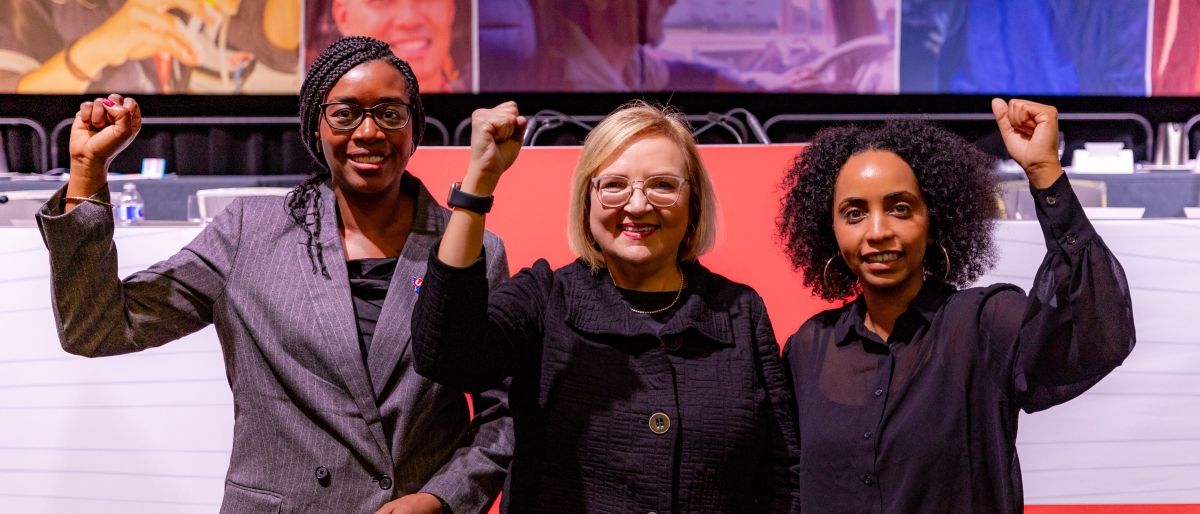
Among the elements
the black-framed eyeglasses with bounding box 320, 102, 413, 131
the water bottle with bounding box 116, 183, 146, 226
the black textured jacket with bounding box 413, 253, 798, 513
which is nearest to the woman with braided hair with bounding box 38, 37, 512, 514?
the black-framed eyeglasses with bounding box 320, 102, 413, 131

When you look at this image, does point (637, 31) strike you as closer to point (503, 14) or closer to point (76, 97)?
point (503, 14)

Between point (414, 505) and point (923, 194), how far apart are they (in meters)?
0.95

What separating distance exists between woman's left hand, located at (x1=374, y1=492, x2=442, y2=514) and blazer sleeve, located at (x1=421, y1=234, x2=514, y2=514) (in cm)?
1

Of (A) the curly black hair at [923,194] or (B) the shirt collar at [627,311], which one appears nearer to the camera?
(B) the shirt collar at [627,311]

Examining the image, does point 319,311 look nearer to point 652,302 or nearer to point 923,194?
point 652,302

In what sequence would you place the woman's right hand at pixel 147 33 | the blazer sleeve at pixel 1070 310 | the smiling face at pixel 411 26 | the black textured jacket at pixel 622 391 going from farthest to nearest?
the woman's right hand at pixel 147 33, the smiling face at pixel 411 26, the black textured jacket at pixel 622 391, the blazer sleeve at pixel 1070 310

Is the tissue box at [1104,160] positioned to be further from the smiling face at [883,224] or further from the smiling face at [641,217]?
the smiling face at [641,217]

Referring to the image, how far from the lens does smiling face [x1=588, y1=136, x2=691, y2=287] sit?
4.83 ft

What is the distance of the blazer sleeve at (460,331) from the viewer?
51.6 inches

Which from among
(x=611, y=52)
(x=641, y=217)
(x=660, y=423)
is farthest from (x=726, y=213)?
(x=611, y=52)

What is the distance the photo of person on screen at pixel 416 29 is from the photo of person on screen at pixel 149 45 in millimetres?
192

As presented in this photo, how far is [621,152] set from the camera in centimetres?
151

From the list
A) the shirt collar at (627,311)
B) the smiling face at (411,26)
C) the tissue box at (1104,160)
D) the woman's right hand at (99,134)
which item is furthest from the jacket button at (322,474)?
the tissue box at (1104,160)

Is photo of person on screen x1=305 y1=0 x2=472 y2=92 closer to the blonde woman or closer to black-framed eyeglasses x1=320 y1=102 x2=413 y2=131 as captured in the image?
black-framed eyeglasses x1=320 y1=102 x2=413 y2=131
